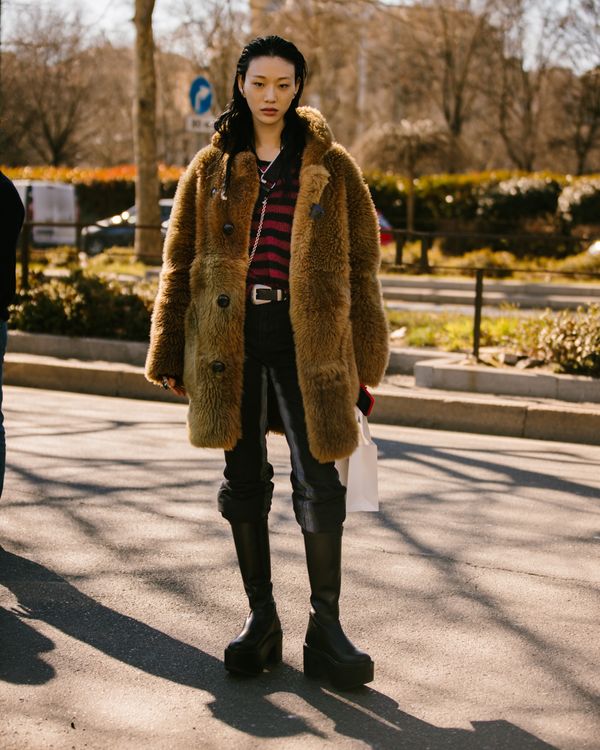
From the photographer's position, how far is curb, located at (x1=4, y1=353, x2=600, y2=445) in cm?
837

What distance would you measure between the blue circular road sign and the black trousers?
13273 millimetres

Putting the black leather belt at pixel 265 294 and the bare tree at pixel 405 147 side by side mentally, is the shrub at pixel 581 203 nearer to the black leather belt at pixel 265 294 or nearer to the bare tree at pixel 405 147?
the bare tree at pixel 405 147

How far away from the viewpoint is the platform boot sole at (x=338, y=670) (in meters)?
3.58

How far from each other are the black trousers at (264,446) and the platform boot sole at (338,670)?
39cm

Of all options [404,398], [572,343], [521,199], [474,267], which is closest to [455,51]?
[521,199]

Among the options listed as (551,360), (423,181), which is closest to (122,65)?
(423,181)

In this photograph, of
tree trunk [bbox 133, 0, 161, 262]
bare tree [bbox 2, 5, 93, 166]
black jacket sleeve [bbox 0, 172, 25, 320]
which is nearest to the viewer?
black jacket sleeve [bbox 0, 172, 25, 320]

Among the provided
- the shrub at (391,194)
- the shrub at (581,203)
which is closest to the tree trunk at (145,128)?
the shrub at (391,194)

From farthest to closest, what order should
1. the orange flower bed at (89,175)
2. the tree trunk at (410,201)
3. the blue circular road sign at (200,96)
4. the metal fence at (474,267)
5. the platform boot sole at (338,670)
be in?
the orange flower bed at (89,175) → the tree trunk at (410,201) → the blue circular road sign at (200,96) → the metal fence at (474,267) → the platform boot sole at (338,670)

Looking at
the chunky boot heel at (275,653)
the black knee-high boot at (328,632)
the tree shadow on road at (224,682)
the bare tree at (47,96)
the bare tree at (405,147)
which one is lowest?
the tree shadow on road at (224,682)

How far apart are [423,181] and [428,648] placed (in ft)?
79.4

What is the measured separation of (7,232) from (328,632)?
2133 millimetres

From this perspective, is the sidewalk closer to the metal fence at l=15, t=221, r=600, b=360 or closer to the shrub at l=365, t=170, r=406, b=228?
the metal fence at l=15, t=221, r=600, b=360

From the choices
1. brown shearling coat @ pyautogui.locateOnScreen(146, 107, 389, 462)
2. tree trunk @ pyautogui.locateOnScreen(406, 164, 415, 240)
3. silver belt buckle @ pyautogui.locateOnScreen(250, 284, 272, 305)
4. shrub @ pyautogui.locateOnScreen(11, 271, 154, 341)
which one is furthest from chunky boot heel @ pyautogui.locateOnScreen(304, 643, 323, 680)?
tree trunk @ pyautogui.locateOnScreen(406, 164, 415, 240)
